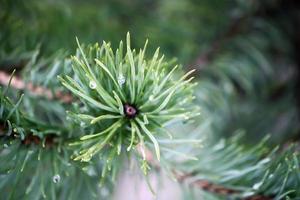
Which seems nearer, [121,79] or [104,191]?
[121,79]

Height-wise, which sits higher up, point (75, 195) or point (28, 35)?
point (28, 35)

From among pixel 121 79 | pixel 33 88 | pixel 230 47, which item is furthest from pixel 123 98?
pixel 230 47

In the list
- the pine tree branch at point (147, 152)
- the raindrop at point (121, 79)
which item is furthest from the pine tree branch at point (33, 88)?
the raindrop at point (121, 79)

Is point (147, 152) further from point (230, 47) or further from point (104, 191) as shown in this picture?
point (230, 47)

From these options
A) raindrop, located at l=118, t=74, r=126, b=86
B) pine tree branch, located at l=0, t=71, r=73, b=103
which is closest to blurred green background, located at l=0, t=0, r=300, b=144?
pine tree branch, located at l=0, t=71, r=73, b=103

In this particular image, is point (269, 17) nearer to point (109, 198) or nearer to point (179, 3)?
point (179, 3)

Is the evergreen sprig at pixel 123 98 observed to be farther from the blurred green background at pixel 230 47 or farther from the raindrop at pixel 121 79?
the blurred green background at pixel 230 47

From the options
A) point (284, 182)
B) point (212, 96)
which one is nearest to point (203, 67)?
point (212, 96)
